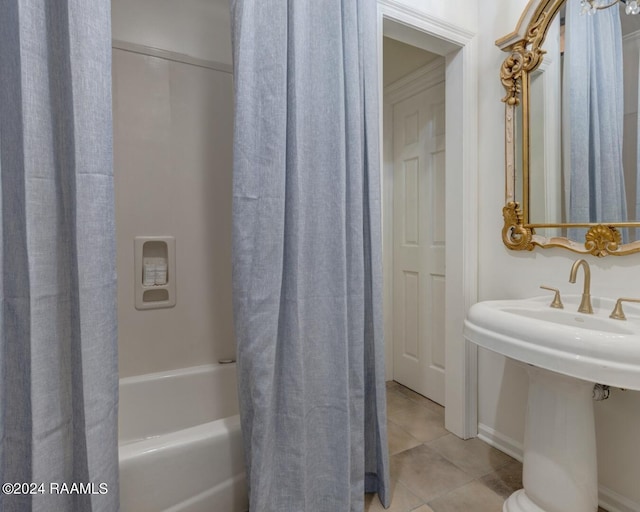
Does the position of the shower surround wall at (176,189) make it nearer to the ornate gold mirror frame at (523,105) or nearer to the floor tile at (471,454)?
the floor tile at (471,454)

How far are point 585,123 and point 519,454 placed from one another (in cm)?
153

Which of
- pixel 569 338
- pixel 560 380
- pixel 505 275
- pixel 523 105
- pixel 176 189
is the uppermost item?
pixel 523 105

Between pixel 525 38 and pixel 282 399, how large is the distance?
6.09 ft

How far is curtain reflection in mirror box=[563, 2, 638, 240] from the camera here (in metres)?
1.36

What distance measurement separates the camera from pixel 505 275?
5.83 feet

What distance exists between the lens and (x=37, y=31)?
0.89m

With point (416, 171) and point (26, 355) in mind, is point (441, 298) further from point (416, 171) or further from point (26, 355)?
point (26, 355)

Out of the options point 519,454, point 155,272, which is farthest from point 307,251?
→ point 519,454

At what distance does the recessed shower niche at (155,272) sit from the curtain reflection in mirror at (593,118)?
1.85m

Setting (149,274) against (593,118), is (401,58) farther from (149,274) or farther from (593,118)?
(149,274)

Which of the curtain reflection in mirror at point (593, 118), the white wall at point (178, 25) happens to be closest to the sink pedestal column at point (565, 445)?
the curtain reflection in mirror at point (593, 118)

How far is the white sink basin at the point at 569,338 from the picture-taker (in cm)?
94

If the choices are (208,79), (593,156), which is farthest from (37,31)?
(593,156)

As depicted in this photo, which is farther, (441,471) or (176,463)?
(441,471)
